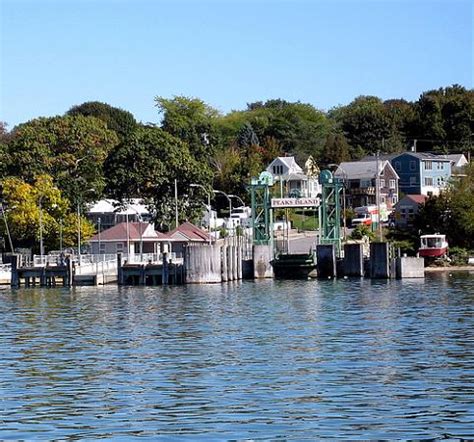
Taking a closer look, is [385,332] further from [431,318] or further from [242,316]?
[242,316]

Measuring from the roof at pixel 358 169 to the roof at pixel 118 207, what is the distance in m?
31.1

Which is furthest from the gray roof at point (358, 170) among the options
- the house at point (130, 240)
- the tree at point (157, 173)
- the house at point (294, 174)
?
the house at point (130, 240)

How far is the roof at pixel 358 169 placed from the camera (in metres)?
153

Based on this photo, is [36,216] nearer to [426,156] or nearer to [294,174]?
[294,174]

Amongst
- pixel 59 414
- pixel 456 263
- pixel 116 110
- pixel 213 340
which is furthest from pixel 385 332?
pixel 116 110

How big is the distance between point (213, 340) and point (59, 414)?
56.6 ft

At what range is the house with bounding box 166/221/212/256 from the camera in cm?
11212

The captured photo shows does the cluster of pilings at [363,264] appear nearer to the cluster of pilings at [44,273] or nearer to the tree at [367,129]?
the cluster of pilings at [44,273]

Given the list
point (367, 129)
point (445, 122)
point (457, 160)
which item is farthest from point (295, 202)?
point (367, 129)

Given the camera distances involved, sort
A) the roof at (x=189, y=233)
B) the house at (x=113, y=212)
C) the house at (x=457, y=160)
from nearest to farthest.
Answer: the roof at (x=189, y=233)
the house at (x=113, y=212)
the house at (x=457, y=160)

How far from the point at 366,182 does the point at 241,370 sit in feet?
387

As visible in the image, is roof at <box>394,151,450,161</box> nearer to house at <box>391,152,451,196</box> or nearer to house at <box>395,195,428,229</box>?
house at <box>391,152,451,196</box>

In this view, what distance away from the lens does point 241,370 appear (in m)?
36.3

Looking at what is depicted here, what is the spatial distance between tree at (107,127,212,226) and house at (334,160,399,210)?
29956 mm
